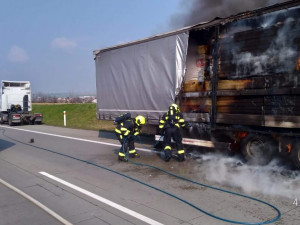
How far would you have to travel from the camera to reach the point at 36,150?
9.84 meters

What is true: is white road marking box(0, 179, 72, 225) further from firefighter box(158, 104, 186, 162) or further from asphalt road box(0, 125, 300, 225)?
firefighter box(158, 104, 186, 162)

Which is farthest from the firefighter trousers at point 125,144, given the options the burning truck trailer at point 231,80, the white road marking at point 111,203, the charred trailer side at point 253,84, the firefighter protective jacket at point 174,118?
the white road marking at point 111,203

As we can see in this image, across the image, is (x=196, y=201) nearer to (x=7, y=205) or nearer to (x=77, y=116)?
(x=7, y=205)

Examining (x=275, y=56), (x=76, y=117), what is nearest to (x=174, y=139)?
(x=275, y=56)

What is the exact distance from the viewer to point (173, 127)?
7.43 metres

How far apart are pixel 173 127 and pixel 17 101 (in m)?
17.7

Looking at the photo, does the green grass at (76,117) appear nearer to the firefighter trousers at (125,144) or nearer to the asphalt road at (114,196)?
the firefighter trousers at (125,144)

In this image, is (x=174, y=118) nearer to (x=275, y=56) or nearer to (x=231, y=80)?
(x=231, y=80)

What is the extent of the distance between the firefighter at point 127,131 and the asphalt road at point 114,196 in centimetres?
40

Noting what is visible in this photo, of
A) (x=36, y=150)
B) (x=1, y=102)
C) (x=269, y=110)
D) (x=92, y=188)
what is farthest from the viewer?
(x=1, y=102)

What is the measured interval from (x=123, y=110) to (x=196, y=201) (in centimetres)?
569

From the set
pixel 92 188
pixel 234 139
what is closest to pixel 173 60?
pixel 234 139

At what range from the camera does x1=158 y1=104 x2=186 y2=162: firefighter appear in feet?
24.0

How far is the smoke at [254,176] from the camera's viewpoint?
5090mm
